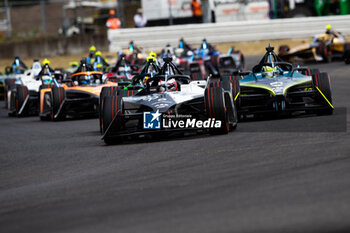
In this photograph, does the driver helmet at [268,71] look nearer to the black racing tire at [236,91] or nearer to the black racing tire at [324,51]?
the black racing tire at [236,91]

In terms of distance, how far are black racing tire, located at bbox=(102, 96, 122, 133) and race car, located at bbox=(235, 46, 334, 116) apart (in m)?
2.84

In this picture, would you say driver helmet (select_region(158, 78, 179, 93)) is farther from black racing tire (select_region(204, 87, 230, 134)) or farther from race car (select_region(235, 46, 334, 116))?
black racing tire (select_region(204, 87, 230, 134))

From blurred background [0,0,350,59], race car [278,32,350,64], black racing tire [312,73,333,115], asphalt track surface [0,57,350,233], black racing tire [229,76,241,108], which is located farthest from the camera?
blurred background [0,0,350,59]

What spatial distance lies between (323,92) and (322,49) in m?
15.1

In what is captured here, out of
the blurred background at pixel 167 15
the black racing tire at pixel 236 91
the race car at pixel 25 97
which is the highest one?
the blurred background at pixel 167 15

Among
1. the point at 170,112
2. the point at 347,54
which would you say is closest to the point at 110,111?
the point at 170,112

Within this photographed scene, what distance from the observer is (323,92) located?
12.9 meters

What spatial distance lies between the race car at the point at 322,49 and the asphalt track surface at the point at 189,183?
52.2ft

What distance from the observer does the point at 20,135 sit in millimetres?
14367

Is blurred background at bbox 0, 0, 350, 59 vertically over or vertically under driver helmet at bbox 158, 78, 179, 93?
over

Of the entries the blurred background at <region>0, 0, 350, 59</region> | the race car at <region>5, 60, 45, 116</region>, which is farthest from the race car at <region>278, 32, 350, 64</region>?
the race car at <region>5, 60, 45, 116</region>

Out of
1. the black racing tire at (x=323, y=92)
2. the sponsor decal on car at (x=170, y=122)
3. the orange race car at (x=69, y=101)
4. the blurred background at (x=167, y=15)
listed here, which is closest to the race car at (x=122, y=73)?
the orange race car at (x=69, y=101)

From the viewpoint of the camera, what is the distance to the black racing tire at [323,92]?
42.4 feet

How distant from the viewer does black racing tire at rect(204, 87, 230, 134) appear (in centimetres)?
1098
